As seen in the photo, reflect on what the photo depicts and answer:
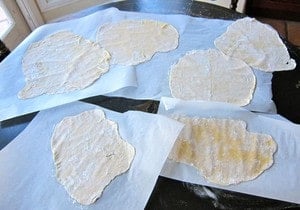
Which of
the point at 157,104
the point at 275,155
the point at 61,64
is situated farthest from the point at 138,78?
the point at 275,155

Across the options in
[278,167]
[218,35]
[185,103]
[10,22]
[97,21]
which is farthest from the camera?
[10,22]

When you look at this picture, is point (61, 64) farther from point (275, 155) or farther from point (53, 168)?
point (275, 155)

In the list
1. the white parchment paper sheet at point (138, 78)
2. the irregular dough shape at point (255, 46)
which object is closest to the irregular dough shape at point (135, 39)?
the white parchment paper sheet at point (138, 78)

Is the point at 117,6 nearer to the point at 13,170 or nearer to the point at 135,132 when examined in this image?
the point at 135,132

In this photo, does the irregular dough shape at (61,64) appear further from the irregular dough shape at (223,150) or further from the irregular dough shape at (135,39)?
the irregular dough shape at (223,150)

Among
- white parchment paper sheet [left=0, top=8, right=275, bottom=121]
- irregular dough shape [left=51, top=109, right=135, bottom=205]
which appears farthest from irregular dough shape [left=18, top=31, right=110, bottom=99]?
irregular dough shape [left=51, top=109, right=135, bottom=205]

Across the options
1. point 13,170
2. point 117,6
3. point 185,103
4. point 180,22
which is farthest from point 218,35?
point 13,170
